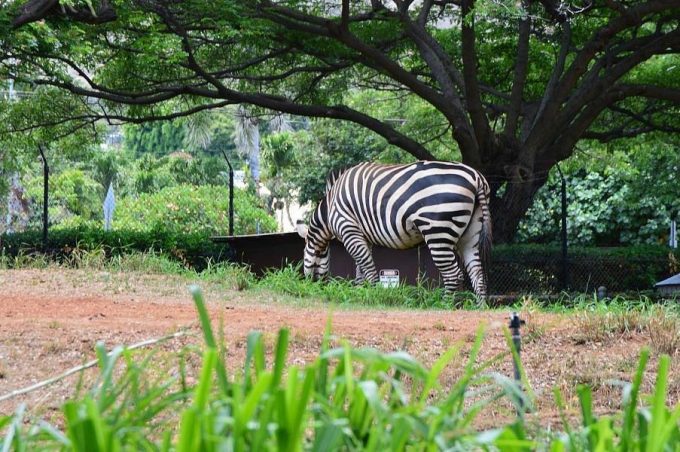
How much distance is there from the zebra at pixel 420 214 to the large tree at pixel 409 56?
6.52 ft

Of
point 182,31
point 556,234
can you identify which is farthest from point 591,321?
point 556,234

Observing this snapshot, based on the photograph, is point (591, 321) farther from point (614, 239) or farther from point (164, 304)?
point (614, 239)

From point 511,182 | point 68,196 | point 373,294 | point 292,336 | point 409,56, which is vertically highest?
point 409,56

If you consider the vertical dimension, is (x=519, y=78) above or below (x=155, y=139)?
below

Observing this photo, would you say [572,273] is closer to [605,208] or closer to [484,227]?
[484,227]

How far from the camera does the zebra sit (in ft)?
45.9

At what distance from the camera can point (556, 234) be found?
88.7 ft

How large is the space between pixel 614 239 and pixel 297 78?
34.7ft

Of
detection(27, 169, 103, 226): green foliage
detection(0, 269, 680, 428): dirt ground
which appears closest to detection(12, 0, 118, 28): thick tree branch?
detection(0, 269, 680, 428): dirt ground

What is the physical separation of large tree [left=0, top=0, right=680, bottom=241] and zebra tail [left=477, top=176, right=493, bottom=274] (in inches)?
83.1

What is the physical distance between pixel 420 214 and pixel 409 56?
22.8 ft

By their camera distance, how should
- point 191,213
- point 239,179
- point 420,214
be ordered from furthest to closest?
point 239,179, point 191,213, point 420,214

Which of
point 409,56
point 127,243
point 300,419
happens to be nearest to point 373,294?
point 127,243

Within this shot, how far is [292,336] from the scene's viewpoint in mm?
7555
